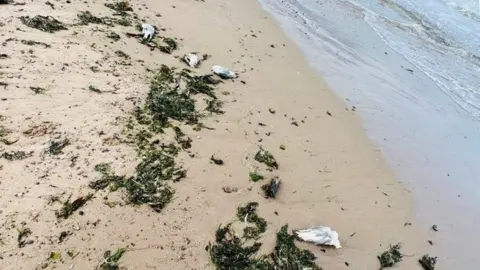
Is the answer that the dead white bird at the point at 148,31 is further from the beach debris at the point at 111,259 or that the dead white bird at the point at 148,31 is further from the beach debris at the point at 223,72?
the beach debris at the point at 111,259

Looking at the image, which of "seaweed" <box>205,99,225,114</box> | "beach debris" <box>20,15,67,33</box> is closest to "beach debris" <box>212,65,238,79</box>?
"seaweed" <box>205,99,225,114</box>

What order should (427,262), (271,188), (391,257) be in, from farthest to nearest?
(271,188), (427,262), (391,257)

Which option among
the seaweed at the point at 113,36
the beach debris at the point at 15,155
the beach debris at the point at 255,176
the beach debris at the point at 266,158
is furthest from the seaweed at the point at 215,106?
the beach debris at the point at 15,155

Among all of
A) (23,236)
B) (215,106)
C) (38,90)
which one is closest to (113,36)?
(38,90)

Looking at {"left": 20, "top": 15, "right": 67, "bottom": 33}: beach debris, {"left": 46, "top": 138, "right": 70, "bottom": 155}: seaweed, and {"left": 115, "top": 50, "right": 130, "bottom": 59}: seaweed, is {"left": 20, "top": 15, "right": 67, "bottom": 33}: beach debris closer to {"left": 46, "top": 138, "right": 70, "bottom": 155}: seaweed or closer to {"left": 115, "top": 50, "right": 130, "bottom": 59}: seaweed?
{"left": 115, "top": 50, "right": 130, "bottom": 59}: seaweed

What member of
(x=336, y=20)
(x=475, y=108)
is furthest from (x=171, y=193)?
(x=336, y=20)

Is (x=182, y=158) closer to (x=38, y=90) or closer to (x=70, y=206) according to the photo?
(x=70, y=206)
